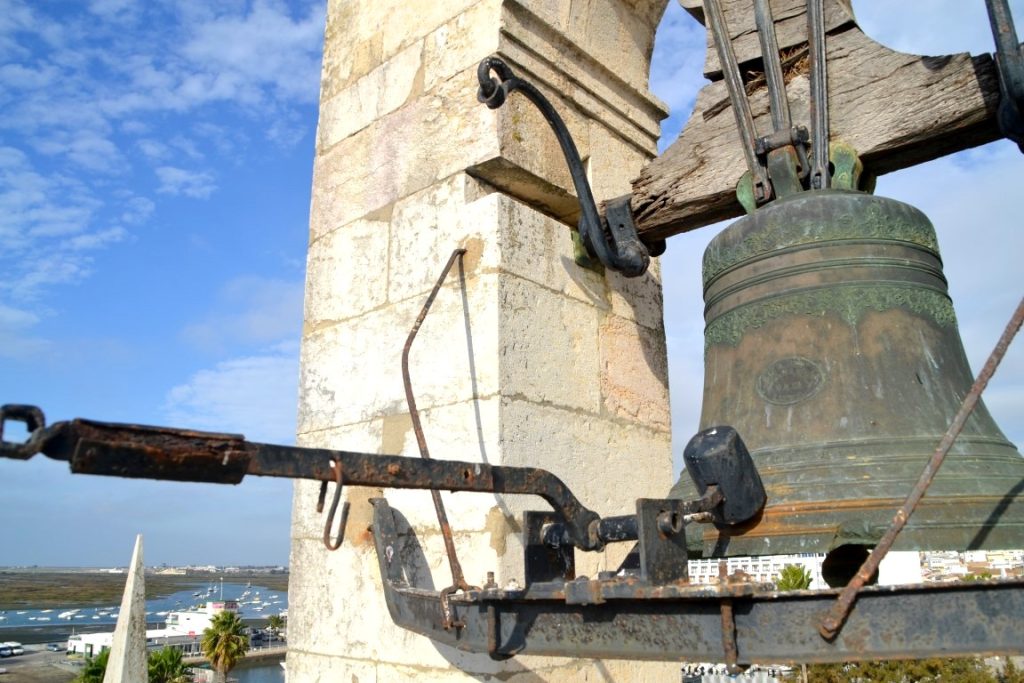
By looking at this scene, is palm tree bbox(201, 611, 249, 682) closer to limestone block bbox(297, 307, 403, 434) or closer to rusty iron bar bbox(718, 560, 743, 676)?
limestone block bbox(297, 307, 403, 434)

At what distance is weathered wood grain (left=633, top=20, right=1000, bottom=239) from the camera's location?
1.94 m

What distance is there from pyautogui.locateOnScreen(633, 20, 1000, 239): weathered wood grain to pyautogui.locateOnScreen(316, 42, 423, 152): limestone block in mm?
851

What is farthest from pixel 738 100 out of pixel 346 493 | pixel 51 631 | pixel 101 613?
pixel 101 613

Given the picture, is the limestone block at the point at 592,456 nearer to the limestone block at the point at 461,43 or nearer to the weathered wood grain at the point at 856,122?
the weathered wood grain at the point at 856,122

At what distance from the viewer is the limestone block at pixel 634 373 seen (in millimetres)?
2633

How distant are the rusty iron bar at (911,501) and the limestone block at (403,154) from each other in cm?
152

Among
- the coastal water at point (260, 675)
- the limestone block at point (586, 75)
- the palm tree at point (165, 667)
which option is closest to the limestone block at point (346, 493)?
the limestone block at point (586, 75)

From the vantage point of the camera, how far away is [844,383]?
1.65 meters

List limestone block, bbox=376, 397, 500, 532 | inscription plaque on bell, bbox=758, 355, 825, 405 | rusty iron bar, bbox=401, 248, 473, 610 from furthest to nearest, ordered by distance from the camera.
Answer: limestone block, bbox=376, 397, 500, 532 < rusty iron bar, bbox=401, 248, 473, 610 < inscription plaque on bell, bbox=758, 355, 825, 405

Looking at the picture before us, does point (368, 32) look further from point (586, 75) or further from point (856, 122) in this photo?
point (856, 122)

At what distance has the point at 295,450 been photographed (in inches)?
46.9

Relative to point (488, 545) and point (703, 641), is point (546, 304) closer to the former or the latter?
point (488, 545)

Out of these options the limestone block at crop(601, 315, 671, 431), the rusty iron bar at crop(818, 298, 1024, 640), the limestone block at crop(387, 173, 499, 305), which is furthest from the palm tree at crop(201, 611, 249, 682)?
the rusty iron bar at crop(818, 298, 1024, 640)

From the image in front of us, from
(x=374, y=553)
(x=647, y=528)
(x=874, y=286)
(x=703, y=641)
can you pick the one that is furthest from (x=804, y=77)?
(x=374, y=553)
